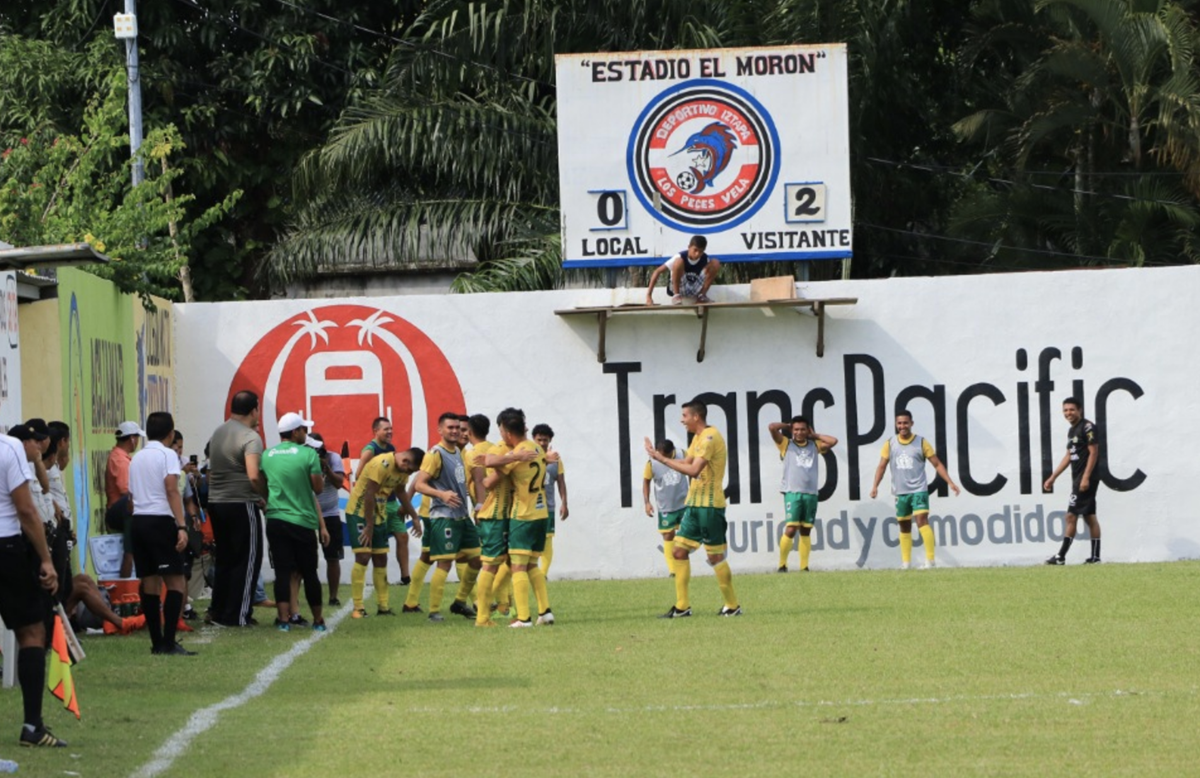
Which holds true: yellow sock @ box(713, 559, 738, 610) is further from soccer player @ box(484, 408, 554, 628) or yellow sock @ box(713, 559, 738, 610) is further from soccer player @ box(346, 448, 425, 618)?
soccer player @ box(346, 448, 425, 618)

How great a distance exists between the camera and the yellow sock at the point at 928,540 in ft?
70.4

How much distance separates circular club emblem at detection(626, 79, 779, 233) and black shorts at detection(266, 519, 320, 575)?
7.96 metres

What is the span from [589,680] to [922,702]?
2320 mm

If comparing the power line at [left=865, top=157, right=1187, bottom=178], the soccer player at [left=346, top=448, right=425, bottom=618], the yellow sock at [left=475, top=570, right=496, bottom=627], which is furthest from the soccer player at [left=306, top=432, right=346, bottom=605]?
the power line at [left=865, top=157, right=1187, bottom=178]

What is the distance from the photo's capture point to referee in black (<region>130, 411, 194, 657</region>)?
13.8 meters

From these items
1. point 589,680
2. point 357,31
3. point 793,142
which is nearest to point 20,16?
point 357,31

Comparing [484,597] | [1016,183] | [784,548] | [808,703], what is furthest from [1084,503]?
[808,703]

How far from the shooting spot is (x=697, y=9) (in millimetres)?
27312

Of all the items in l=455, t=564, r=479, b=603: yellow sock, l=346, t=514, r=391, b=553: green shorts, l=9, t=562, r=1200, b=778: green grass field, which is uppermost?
l=346, t=514, r=391, b=553: green shorts

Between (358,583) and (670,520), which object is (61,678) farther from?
(670,520)

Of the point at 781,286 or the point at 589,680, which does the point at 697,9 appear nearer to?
the point at 781,286

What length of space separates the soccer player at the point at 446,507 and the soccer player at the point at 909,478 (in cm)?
662

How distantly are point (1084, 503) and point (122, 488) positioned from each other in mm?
10878

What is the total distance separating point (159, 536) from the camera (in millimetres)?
13820
